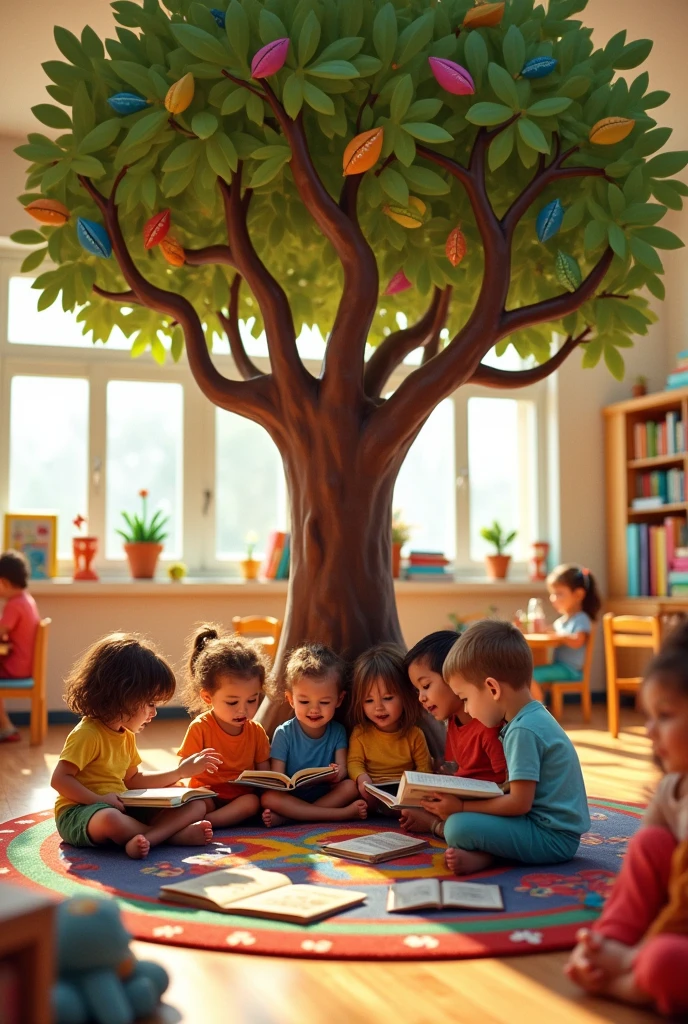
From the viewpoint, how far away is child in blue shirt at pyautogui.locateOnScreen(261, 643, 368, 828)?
3.04 metres

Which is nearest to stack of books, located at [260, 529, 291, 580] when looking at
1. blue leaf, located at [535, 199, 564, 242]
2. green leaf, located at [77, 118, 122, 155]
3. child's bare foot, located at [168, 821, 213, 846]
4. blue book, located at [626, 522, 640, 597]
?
blue book, located at [626, 522, 640, 597]

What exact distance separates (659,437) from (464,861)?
455cm

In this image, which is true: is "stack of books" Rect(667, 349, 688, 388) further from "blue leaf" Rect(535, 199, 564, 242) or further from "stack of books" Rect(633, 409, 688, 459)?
"blue leaf" Rect(535, 199, 564, 242)

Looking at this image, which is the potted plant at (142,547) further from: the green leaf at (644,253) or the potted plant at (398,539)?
the green leaf at (644,253)

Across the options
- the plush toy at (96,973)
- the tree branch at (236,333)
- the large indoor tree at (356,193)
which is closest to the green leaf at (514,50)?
the large indoor tree at (356,193)

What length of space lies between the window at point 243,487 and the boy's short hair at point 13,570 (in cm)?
148

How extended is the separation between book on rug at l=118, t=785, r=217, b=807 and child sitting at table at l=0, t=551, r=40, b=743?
247cm

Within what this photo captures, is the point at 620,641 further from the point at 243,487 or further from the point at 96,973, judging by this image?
the point at 96,973

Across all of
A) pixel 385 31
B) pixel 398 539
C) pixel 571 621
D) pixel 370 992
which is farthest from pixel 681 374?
pixel 370 992

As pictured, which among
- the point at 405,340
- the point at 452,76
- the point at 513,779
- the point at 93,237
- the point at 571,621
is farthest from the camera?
the point at 571,621

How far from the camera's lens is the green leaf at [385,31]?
115 inches

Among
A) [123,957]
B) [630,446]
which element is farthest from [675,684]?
[630,446]

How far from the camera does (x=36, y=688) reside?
16.0 feet

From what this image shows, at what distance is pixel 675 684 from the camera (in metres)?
1.60
